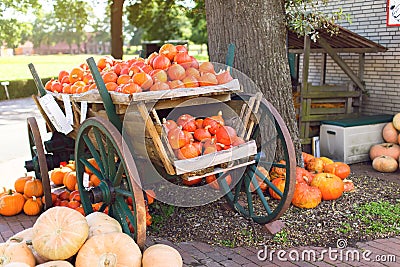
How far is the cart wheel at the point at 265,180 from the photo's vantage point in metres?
4.12

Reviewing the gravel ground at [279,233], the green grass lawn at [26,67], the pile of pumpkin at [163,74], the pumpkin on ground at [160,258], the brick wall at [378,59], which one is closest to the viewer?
the pumpkin on ground at [160,258]

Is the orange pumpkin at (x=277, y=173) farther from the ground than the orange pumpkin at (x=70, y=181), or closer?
farther from the ground

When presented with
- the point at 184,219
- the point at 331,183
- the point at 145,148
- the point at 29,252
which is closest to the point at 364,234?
the point at 331,183

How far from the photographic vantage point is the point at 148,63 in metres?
4.15

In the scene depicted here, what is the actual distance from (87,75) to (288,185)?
2228mm

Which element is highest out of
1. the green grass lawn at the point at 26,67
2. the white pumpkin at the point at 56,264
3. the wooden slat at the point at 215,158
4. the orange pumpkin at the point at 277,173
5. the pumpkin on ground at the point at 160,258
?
the wooden slat at the point at 215,158

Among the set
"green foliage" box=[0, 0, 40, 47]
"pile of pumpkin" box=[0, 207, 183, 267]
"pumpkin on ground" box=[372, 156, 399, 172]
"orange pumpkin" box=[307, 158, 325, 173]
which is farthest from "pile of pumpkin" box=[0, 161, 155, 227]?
"green foliage" box=[0, 0, 40, 47]

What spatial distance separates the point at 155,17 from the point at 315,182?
15.2 metres

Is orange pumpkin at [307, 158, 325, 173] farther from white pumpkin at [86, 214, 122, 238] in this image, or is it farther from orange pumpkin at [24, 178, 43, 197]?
orange pumpkin at [24, 178, 43, 197]

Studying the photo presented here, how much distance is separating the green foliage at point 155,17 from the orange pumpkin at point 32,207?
10.8 metres

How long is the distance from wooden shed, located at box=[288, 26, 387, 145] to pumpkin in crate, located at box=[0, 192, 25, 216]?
4178mm

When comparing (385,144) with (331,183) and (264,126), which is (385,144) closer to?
(331,183)

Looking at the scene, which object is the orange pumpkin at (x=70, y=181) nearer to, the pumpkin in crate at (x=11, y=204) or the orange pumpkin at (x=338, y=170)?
the pumpkin in crate at (x=11, y=204)

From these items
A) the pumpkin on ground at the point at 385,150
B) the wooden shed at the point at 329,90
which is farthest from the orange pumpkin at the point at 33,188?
the pumpkin on ground at the point at 385,150
